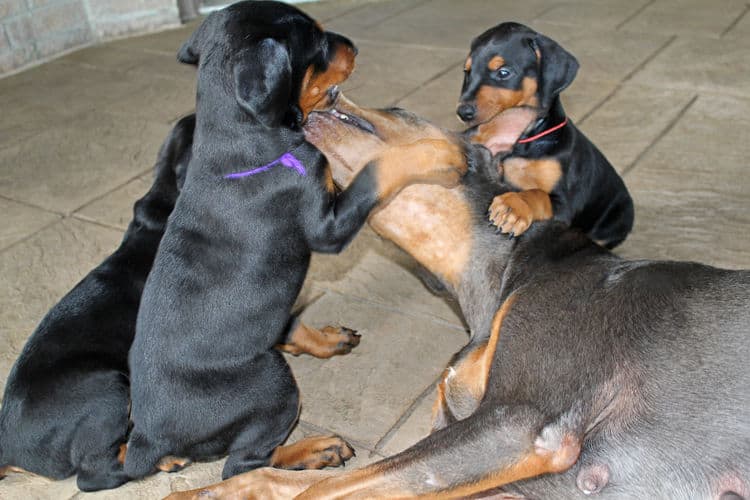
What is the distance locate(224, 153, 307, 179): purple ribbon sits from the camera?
9.78 feet

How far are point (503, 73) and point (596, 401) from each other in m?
1.98

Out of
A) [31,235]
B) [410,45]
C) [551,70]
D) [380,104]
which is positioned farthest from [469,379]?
[410,45]

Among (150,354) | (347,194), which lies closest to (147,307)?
(150,354)

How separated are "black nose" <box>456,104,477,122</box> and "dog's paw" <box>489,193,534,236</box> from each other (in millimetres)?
904

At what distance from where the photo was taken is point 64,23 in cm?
786

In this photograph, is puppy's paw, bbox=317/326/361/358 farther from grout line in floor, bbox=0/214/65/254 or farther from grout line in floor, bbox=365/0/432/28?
grout line in floor, bbox=365/0/432/28

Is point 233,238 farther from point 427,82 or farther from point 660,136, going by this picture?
point 427,82

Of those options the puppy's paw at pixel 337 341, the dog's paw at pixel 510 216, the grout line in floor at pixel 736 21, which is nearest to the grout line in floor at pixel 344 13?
the grout line in floor at pixel 736 21

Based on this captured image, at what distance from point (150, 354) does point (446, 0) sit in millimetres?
6730

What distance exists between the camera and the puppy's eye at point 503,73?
4.12 metres

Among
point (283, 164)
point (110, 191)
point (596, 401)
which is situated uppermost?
point (283, 164)

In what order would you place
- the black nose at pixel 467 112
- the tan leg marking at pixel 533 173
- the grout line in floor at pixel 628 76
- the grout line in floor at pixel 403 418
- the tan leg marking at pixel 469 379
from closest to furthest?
the tan leg marking at pixel 469 379 → the grout line in floor at pixel 403 418 → the black nose at pixel 467 112 → the tan leg marking at pixel 533 173 → the grout line in floor at pixel 628 76

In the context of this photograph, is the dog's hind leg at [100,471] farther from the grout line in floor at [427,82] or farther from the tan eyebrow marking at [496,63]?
the grout line in floor at [427,82]

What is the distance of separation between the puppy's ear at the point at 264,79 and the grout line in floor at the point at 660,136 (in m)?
3.08
